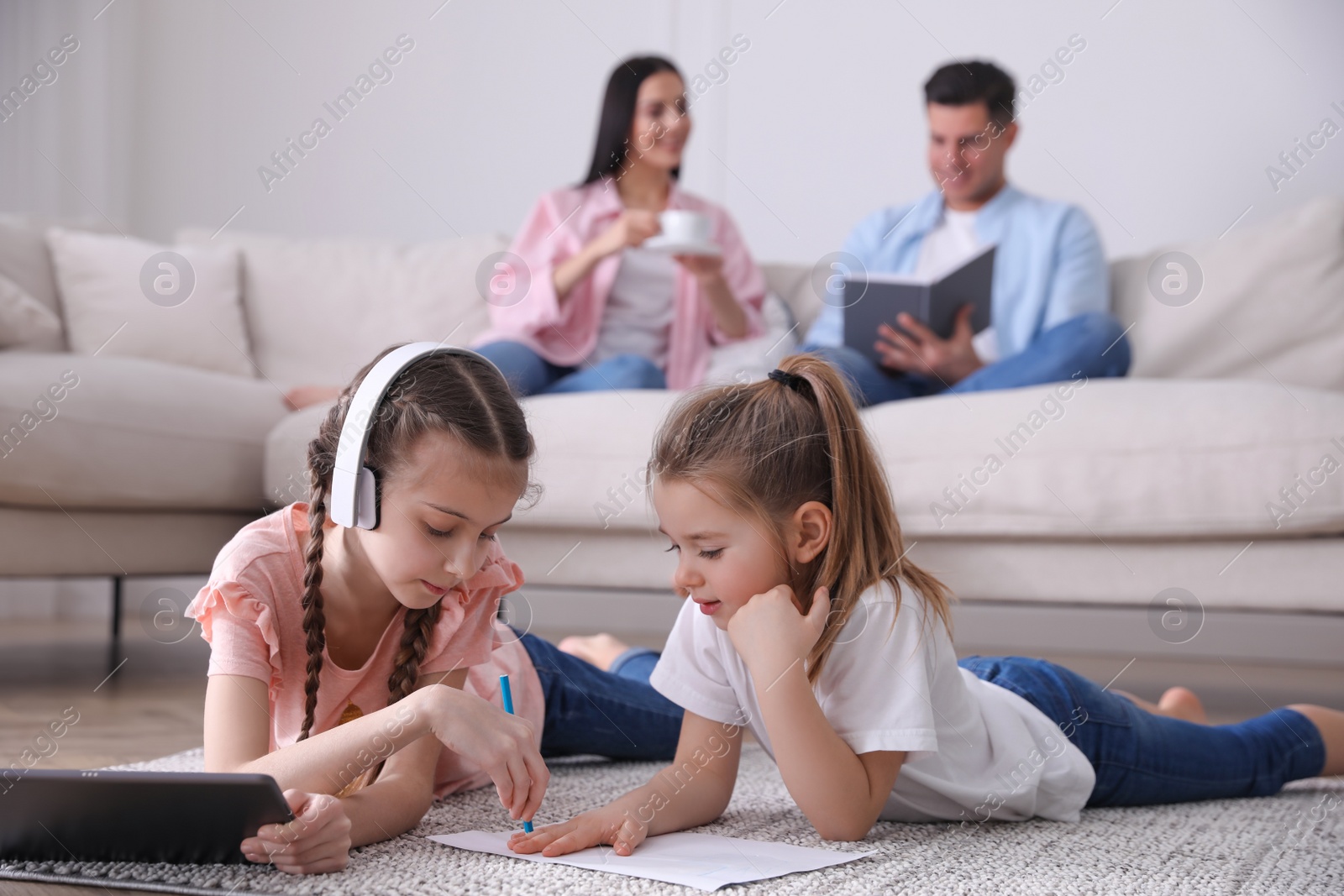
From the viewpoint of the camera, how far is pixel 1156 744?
1.18 meters

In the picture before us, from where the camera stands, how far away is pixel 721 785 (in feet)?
3.37

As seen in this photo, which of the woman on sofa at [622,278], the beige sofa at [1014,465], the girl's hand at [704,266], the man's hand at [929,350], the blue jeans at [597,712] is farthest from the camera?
the woman on sofa at [622,278]

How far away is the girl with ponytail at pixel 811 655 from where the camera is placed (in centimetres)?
91

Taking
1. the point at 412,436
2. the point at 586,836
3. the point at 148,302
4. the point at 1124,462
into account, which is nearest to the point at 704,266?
the point at 1124,462

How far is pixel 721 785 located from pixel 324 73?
313cm

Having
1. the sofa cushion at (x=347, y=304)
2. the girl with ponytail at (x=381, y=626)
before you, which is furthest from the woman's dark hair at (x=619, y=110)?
the girl with ponytail at (x=381, y=626)

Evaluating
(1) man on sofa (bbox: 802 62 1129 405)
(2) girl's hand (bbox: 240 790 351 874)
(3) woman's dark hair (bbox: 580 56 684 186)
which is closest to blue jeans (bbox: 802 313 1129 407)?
(1) man on sofa (bbox: 802 62 1129 405)

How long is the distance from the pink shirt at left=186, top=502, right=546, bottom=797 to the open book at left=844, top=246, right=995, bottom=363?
107 cm

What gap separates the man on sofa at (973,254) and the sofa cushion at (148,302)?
125cm

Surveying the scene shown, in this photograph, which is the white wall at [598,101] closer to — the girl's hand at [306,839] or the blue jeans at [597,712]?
the blue jeans at [597,712]

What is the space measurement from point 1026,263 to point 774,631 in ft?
5.20

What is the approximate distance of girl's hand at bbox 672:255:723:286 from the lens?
2123 mm

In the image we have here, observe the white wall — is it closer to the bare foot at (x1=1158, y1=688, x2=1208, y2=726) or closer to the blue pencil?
the bare foot at (x1=1158, y1=688, x2=1208, y2=726)

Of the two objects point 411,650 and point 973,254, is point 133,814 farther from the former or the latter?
point 973,254
